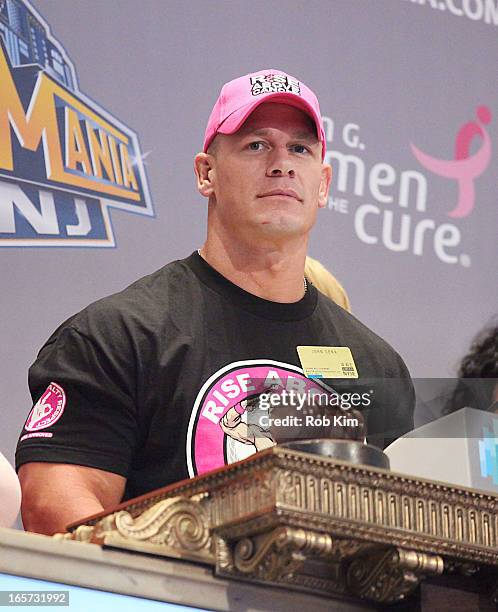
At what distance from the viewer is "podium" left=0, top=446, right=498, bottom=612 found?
0.92 metres

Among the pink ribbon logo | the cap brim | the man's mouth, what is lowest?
the man's mouth

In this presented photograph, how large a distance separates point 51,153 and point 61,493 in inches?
36.2

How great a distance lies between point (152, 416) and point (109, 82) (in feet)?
3.02

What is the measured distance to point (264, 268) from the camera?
186cm

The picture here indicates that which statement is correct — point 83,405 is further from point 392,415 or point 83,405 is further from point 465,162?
point 465,162

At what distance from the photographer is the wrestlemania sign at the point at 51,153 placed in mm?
2133

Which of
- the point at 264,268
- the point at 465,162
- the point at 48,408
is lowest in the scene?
the point at 48,408

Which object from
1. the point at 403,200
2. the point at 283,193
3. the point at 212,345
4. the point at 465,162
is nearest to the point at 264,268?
the point at 283,193

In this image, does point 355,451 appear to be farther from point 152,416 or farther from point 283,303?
point 283,303

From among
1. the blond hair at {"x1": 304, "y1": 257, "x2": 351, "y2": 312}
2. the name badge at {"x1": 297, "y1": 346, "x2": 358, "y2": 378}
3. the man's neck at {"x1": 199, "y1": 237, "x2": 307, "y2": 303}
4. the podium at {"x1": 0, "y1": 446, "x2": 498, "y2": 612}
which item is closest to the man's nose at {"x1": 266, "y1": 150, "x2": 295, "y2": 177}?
the man's neck at {"x1": 199, "y1": 237, "x2": 307, "y2": 303}

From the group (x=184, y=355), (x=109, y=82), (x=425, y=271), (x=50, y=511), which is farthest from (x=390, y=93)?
(x=50, y=511)

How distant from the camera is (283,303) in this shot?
183 centimetres

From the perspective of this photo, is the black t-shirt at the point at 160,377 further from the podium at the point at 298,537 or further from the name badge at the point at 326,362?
the podium at the point at 298,537

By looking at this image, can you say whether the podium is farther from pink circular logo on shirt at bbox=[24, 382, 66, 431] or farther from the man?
pink circular logo on shirt at bbox=[24, 382, 66, 431]
